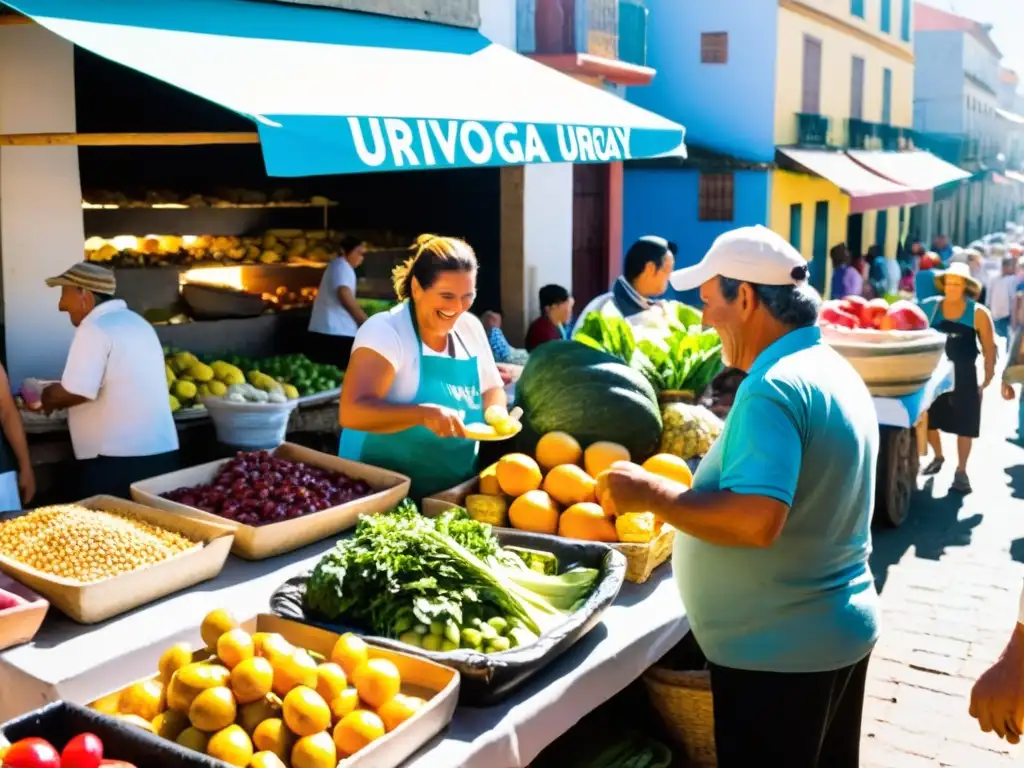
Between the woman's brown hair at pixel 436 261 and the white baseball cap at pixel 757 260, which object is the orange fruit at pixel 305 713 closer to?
the white baseball cap at pixel 757 260

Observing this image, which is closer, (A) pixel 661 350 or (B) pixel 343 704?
(B) pixel 343 704

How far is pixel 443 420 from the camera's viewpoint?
3.74m

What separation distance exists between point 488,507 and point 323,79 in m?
2.81

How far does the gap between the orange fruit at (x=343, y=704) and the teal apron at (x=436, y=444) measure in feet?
5.21

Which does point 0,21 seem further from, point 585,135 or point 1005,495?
point 1005,495

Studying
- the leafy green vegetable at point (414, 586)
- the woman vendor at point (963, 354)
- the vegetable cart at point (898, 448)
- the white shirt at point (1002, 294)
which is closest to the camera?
the leafy green vegetable at point (414, 586)

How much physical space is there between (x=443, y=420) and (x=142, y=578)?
1.12 meters

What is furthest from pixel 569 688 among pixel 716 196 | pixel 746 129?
pixel 746 129

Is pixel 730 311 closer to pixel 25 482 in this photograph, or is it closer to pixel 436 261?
pixel 436 261

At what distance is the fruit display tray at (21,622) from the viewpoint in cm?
277

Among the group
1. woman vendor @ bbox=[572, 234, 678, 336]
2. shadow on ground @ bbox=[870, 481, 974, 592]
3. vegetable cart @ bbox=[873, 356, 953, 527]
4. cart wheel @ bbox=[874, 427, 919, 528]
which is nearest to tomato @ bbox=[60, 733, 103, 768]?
woman vendor @ bbox=[572, 234, 678, 336]

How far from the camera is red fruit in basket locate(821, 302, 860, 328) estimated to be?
734 cm

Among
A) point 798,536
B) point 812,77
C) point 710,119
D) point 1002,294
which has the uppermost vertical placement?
point 812,77

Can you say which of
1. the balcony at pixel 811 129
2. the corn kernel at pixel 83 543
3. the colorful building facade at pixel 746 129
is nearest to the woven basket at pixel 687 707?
the corn kernel at pixel 83 543
